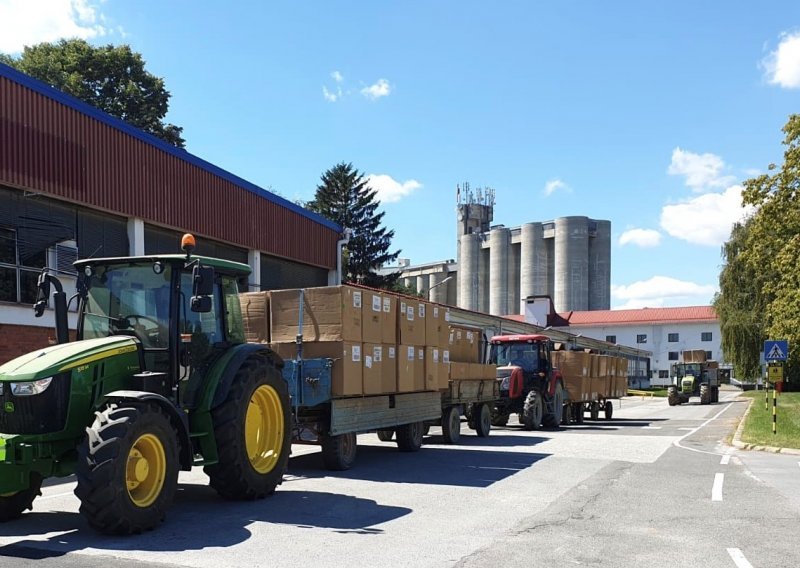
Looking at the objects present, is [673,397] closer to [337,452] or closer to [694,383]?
[694,383]

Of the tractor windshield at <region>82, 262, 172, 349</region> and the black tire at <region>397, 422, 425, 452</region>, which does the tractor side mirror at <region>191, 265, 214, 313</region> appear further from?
the black tire at <region>397, 422, 425, 452</region>

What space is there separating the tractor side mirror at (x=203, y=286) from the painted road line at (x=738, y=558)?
521 cm

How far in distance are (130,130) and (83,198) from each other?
2433mm

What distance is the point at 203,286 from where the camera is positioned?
7.52 metres

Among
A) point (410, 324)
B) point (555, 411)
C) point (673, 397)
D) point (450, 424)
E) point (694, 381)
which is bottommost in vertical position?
point (673, 397)

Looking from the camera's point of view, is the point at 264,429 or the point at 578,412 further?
the point at 578,412

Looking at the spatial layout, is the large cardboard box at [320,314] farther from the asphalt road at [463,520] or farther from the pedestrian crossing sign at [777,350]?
the pedestrian crossing sign at [777,350]

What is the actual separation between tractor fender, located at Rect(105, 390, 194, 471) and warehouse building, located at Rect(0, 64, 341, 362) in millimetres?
7504

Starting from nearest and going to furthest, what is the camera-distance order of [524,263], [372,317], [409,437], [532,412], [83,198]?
[372,317], [409,437], [83,198], [532,412], [524,263]

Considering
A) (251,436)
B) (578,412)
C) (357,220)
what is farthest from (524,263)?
(251,436)

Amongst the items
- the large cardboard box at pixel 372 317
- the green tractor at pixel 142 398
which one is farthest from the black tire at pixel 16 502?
the large cardboard box at pixel 372 317

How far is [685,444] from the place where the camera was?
56.1 ft

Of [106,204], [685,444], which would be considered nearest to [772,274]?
[685,444]

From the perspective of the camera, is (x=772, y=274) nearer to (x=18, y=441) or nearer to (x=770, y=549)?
(x=770, y=549)
